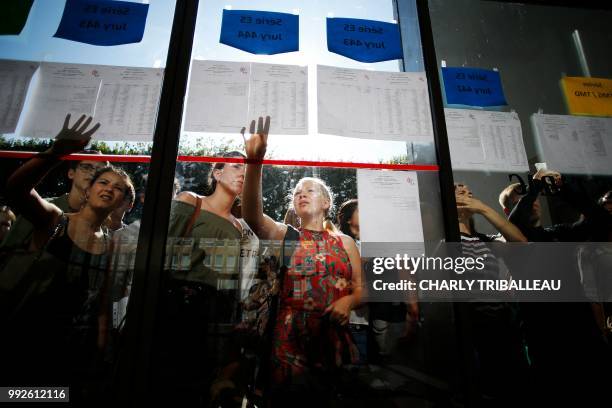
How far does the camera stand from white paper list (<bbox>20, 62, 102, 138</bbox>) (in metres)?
1.48

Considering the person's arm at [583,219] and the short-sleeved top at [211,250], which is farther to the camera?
the person's arm at [583,219]

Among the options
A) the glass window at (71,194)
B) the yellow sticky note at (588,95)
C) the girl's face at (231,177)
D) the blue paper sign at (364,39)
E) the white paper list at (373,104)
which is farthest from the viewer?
the yellow sticky note at (588,95)

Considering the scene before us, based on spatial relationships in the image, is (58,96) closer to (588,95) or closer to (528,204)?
(528,204)

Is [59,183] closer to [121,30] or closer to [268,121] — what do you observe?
[121,30]

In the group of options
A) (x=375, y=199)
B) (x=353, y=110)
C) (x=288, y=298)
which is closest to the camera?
(x=288, y=298)

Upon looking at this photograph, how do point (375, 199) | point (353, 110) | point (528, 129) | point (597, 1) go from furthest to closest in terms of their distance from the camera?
point (597, 1), point (528, 129), point (353, 110), point (375, 199)

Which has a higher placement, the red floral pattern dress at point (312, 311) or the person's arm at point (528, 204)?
the person's arm at point (528, 204)

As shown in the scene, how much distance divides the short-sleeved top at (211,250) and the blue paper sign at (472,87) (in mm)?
1359

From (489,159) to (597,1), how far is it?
1414mm

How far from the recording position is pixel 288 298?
1420mm

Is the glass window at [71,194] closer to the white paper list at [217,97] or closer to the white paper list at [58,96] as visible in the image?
the white paper list at [58,96]

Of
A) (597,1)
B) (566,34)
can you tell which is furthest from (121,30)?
(597,1)

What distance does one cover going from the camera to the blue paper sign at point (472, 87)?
1798 millimetres

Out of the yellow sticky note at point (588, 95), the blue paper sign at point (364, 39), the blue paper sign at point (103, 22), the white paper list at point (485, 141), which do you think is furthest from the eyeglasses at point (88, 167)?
the yellow sticky note at point (588, 95)
